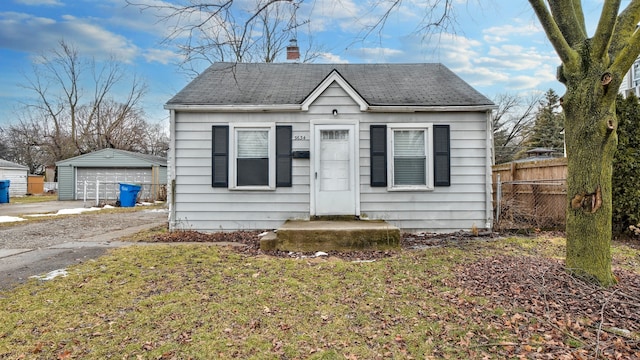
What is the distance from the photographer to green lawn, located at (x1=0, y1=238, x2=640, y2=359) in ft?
8.70

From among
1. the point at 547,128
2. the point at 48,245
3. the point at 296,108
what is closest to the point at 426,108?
the point at 296,108

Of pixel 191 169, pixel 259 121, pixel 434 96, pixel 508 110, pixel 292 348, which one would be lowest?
pixel 292 348

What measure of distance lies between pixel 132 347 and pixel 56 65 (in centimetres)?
3768

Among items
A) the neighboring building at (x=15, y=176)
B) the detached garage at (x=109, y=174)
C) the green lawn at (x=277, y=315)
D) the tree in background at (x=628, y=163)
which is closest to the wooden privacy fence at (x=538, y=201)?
the tree in background at (x=628, y=163)

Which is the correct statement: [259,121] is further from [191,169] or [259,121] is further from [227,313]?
[227,313]

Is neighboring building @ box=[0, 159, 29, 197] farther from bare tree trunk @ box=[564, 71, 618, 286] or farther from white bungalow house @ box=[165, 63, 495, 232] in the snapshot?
bare tree trunk @ box=[564, 71, 618, 286]

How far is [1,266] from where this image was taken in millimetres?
4797

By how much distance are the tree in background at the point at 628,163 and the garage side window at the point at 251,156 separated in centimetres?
641

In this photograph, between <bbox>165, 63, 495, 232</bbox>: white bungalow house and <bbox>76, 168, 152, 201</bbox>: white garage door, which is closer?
<bbox>165, 63, 495, 232</bbox>: white bungalow house

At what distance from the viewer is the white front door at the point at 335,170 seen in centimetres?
723

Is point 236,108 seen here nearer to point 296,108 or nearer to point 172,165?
point 296,108

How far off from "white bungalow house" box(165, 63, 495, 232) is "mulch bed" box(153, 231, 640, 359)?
9.33 feet

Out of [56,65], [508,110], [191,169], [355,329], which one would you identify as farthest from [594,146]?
[56,65]

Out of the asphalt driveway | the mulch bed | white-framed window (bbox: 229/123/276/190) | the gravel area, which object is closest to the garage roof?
the gravel area
